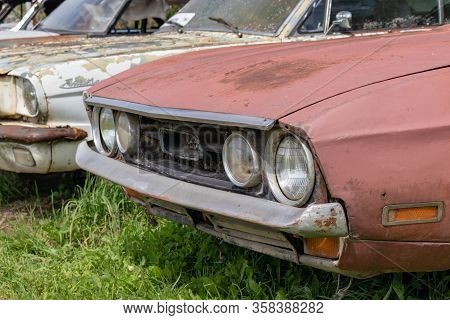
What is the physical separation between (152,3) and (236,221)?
492 cm

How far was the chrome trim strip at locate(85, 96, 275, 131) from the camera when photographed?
95.1 inches

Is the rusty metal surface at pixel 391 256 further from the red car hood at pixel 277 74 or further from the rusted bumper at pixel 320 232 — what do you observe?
the red car hood at pixel 277 74

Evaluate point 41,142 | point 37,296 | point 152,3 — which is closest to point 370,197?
point 37,296

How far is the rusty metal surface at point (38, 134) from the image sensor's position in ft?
13.9

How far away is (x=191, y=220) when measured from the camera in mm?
2992

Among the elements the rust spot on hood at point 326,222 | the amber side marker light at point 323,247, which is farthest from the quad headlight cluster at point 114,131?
the rust spot on hood at point 326,222

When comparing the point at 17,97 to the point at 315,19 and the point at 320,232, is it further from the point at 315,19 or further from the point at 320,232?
the point at 320,232

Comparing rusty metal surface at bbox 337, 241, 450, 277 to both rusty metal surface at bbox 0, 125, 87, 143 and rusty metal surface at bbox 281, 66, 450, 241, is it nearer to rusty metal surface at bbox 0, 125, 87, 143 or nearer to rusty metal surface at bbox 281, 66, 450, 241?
rusty metal surface at bbox 281, 66, 450, 241

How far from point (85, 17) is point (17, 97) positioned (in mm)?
2042

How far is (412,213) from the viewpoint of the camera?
91.7 inches

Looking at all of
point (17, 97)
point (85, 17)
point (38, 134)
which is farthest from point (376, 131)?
point (85, 17)

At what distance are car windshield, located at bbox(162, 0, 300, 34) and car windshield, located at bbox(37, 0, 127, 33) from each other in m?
1.07

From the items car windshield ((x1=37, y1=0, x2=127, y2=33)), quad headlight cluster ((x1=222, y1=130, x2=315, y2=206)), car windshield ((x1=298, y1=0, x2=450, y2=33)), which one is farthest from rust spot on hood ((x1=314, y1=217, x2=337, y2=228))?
car windshield ((x1=37, y1=0, x2=127, y2=33))
